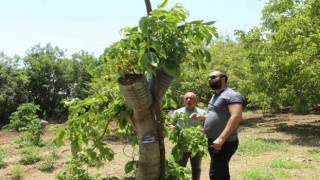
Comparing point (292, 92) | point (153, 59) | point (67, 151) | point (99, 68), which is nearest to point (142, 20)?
point (153, 59)

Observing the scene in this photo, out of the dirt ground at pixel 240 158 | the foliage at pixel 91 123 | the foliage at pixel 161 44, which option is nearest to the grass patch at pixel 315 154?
the dirt ground at pixel 240 158

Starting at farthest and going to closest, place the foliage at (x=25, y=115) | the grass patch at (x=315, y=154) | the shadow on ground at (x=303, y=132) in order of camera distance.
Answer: the foliage at (x=25, y=115)
the shadow on ground at (x=303, y=132)
the grass patch at (x=315, y=154)

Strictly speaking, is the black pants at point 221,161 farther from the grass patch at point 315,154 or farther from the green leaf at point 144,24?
the grass patch at point 315,154

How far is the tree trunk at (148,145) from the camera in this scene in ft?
8.18

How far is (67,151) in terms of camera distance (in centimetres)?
975

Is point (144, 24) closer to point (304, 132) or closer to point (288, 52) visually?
point (288, 52)

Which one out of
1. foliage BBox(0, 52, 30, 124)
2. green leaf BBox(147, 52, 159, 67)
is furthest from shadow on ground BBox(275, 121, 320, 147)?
foliage BBox(0, 52, 30, 124)

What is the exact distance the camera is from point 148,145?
8.16 ft

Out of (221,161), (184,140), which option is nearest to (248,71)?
(221,161)

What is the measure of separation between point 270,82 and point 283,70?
3.43ft

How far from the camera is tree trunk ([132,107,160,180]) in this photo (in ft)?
8.18

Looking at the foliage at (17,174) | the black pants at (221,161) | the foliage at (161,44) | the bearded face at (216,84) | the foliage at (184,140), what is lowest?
the foliage at (17,174)

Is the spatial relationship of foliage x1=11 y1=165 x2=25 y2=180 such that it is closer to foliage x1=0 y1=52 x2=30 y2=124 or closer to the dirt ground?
the dirt ground

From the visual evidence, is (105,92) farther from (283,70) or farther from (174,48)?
(283,70)
